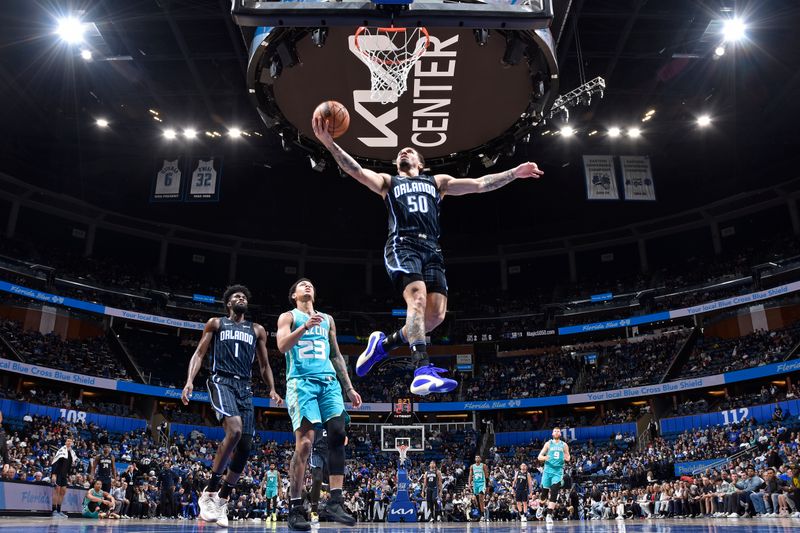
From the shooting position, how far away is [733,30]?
20.2 meters

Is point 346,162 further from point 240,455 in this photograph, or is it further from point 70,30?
point 70,30

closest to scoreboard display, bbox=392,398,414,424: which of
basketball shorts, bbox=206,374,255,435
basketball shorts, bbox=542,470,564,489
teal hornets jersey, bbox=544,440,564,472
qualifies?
basketball shorts, bbox=542,470,564,489

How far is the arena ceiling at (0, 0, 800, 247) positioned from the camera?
20.1 metres

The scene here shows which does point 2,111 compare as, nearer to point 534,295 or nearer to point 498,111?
point 498,111

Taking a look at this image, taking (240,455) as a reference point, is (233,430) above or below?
above

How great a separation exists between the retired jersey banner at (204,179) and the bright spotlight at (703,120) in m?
19.5

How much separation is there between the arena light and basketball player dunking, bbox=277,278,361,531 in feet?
63.2

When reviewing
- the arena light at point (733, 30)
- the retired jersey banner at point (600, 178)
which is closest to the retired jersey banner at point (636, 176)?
the retired jersey banner at point (600, 178)

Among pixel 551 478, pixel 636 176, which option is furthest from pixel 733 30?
pixel 551 478

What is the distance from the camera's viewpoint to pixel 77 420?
89.1 feet

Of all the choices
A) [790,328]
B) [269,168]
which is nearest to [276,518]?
[269,168]

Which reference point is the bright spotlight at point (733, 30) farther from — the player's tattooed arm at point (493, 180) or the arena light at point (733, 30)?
the player's tattooed arm at point (493, 180)

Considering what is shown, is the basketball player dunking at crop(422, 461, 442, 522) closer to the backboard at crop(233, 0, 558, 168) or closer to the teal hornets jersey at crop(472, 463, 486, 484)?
the teal hornets jersey at crop(472, 463, 486, 484)

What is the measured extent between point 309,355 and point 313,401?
1.42 ft
